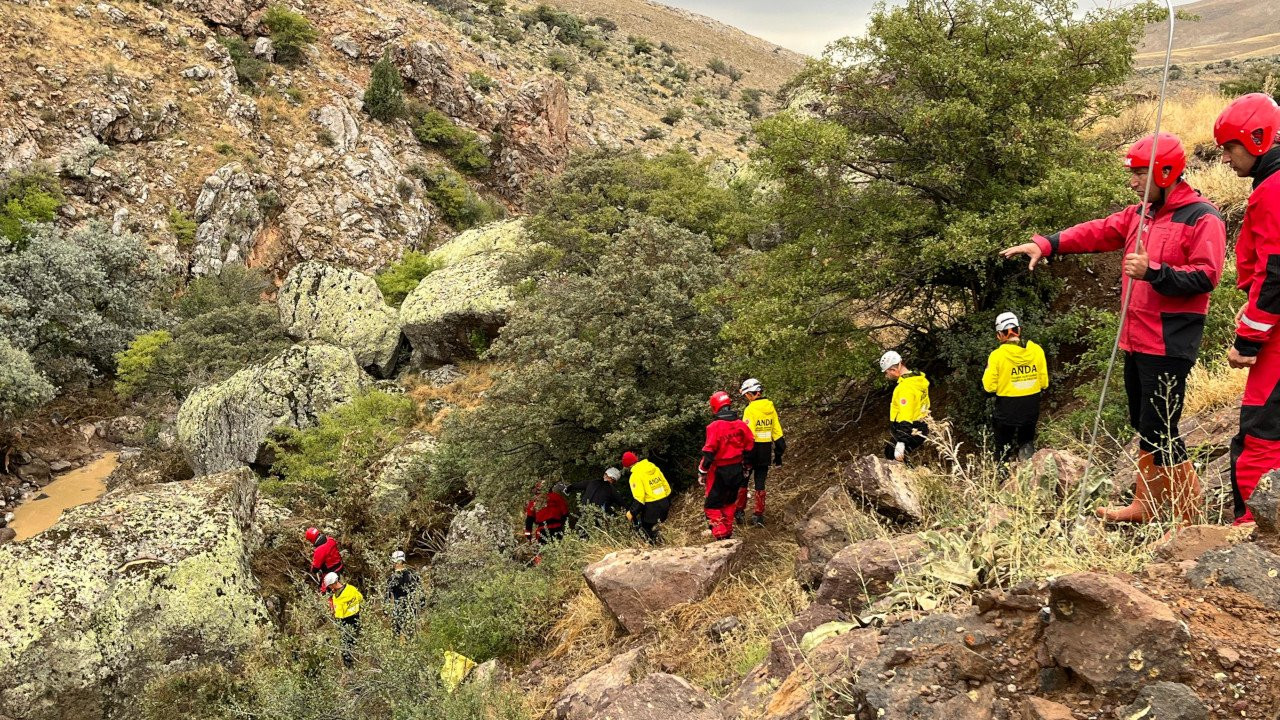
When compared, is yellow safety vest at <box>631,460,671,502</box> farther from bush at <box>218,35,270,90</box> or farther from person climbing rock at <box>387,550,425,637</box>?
bush at <box>218,35,270,90</box>

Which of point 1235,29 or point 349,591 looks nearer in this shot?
point 349,591

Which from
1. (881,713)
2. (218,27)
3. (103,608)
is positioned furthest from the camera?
(218,27)

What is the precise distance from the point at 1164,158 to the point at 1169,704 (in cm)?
266

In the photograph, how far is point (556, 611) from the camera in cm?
743

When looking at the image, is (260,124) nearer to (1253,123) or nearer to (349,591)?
(349,591)

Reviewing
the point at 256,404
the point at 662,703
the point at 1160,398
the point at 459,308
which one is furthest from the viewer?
the point at 459,308

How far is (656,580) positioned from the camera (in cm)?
624

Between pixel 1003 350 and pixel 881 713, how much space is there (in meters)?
4.49

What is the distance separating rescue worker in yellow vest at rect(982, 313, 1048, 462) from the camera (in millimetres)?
6254

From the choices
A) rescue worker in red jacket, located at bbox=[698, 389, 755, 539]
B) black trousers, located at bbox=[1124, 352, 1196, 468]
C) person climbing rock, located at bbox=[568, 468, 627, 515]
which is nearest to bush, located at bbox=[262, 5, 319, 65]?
person climbing rock, located at bbox=[568, 468, 627, 515]

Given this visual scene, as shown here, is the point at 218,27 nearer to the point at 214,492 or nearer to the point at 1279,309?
the point at 214,492

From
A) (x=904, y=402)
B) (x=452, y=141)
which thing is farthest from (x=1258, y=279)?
(x=452, y=141)

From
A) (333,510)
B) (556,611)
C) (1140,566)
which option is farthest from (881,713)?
(333,510)

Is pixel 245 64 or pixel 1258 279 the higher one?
pixel 1258 279
